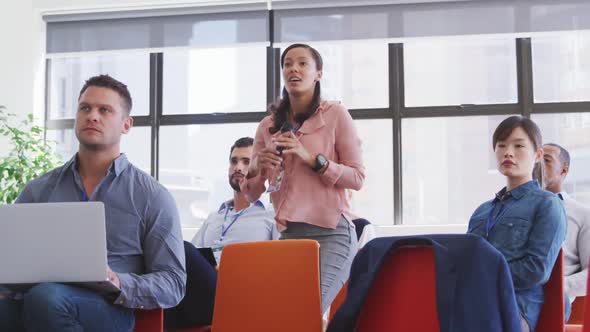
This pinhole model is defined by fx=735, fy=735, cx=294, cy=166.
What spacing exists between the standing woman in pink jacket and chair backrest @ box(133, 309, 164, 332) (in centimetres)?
50

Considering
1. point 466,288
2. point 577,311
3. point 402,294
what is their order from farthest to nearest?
point 577,311
point 402,294
point 466,288

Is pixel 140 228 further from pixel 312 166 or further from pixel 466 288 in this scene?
pixel 466 288

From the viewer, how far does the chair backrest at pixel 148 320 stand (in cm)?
210

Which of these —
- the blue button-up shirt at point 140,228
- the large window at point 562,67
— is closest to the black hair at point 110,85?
the blue button-up shirt at point 140,228

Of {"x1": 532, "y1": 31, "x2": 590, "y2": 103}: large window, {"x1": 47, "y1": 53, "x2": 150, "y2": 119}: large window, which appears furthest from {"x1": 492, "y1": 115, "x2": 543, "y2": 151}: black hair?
{"x1": 47, "y1": 53, "x2": 150, "y2": 119}: large window

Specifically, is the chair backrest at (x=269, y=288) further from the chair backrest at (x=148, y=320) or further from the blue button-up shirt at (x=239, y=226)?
the blue button-up shirt at (x=239, y=226)

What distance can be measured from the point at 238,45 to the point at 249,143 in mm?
2317

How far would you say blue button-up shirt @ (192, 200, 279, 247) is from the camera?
3596 millimetres

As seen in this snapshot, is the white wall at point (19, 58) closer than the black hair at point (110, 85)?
No

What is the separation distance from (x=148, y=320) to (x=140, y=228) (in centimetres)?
27

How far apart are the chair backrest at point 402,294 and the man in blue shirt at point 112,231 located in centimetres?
60

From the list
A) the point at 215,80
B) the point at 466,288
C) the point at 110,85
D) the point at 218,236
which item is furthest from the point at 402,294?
the point at 215,80

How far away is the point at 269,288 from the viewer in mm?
2246

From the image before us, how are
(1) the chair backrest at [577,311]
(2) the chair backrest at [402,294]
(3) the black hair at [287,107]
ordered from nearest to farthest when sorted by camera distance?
1. (2) the chair backrest at [402,294]
2. (3) the black hair at [287,107]
3. (1) the chair backrest at [577,311]
